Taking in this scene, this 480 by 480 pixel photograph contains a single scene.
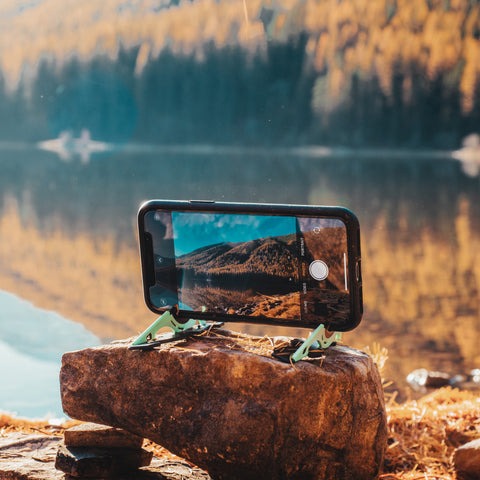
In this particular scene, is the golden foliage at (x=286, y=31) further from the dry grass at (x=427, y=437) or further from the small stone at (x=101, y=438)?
the small stone at (x=101, y=438)

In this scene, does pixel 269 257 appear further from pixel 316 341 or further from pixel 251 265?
pixel 316 341

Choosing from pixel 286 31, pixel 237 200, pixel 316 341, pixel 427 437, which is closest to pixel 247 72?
pixel 286 31

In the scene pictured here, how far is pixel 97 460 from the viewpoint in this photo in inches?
57.6

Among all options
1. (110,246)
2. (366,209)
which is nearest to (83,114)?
(366,209)

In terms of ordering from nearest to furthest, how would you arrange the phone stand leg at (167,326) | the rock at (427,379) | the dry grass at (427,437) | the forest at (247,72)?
the phone stand leg at (167,326)
the dry grass at (427,437)
the rock at (427,379)
the forest at (247,72)

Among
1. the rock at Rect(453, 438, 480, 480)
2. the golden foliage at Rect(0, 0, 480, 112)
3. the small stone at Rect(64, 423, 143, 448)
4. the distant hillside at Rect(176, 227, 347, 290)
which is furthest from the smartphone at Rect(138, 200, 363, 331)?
the golden foliage at Rect(0, 0, 480, 112)

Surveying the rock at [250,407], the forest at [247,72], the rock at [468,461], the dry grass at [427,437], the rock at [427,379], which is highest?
the forest at [247,72]

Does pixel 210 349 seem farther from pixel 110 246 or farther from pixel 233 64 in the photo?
pixel 233 64

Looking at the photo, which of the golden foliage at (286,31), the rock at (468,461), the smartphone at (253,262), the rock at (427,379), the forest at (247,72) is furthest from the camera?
the forest at (247,72)

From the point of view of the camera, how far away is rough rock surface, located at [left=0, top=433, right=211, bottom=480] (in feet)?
4.84

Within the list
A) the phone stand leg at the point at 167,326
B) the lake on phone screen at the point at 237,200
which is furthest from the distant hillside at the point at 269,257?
the lake on phone screen at the point at 237,200

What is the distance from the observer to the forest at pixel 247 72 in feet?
58.3

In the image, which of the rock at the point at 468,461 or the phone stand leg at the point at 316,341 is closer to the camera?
the phone stand leg at the point at 316,341

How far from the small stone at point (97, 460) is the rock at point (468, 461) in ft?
2.26
